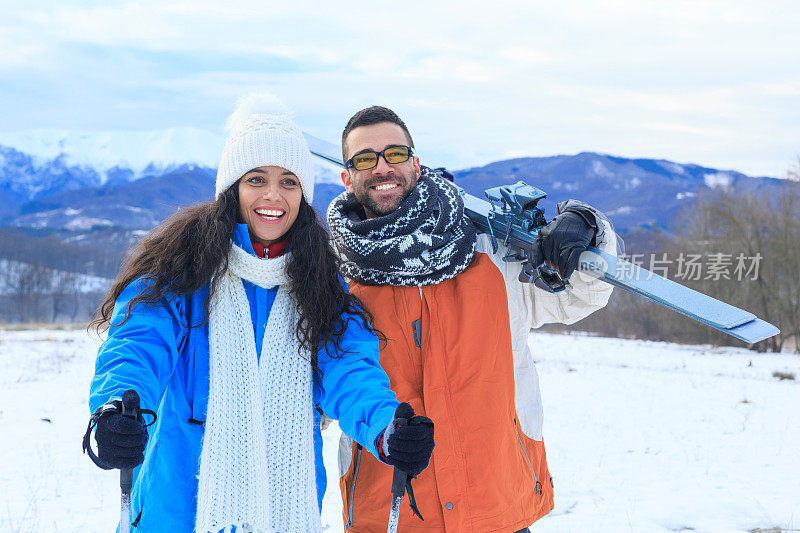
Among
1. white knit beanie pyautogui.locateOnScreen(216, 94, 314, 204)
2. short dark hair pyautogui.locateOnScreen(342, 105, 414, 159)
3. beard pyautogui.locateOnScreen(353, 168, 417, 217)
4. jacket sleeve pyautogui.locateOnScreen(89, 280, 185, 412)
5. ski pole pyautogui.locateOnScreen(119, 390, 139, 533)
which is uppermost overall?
short dark hair pyautogui.locateOnScreen(342, 105, 414, 159)

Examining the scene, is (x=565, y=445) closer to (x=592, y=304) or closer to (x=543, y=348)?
(x=592, y=304)

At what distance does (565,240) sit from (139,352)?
166cm

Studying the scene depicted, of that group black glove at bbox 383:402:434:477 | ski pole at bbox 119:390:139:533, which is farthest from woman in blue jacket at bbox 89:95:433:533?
ski pole at bbox 119:390:139:533

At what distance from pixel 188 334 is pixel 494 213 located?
1.45m

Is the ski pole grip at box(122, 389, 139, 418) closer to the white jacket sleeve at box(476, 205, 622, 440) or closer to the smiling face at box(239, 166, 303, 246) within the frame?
the smiling face at box(239, 166, 303, 246)

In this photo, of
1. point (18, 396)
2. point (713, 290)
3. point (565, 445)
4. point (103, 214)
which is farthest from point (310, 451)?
point (103, 214)

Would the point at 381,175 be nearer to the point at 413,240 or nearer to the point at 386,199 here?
the point at 386,199

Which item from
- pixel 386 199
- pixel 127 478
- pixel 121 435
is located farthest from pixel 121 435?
pixel 386 199

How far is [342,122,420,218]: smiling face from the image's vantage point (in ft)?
9.02

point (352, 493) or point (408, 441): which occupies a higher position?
point (408, 441)

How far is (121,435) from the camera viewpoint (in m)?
1.77

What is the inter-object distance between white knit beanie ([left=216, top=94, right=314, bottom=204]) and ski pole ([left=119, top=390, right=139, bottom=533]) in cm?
99

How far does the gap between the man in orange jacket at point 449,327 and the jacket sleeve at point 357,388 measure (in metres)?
0.21

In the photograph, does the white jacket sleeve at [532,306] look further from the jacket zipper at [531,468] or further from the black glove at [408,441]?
the black glove at [408,441]
